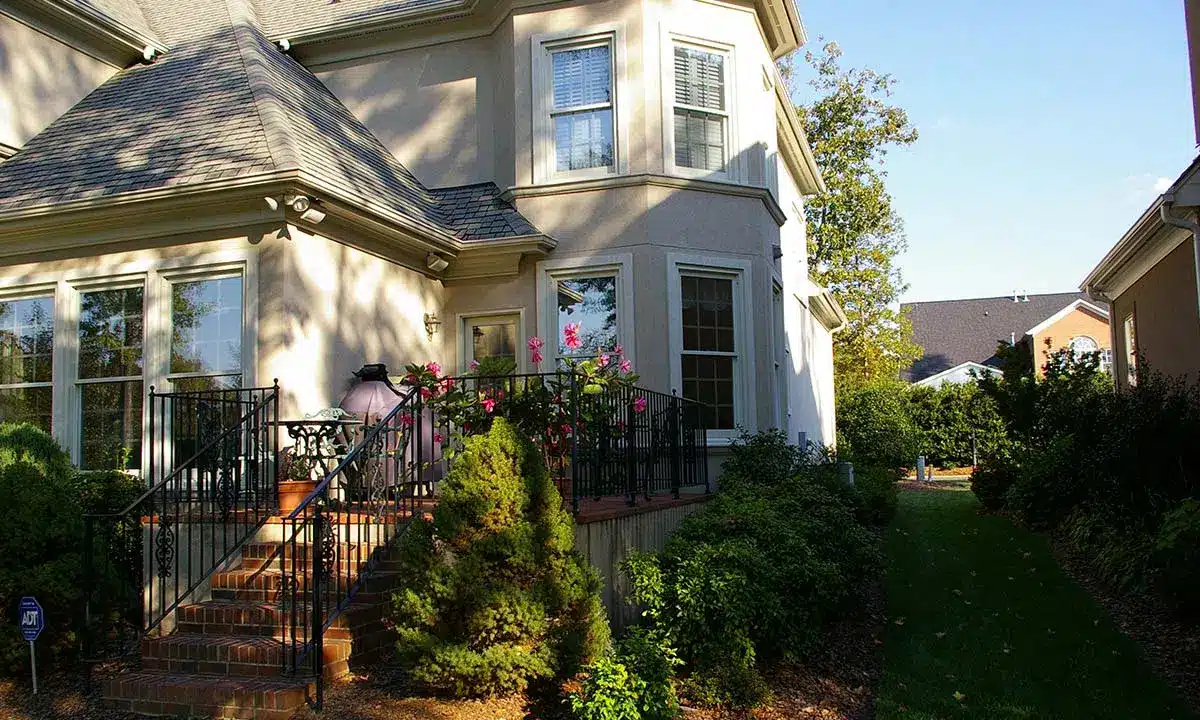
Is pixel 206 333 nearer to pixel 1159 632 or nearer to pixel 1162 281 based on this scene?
pixel 1159 632

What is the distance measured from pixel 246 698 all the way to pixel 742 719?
10.1ft

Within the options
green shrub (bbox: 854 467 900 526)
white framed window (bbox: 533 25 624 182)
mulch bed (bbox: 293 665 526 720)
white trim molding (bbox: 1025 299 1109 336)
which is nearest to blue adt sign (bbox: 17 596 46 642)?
mulch bed (bbox: 293 665 526 720)

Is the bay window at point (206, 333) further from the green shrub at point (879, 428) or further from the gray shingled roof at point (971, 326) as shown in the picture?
the gray shingled roof at point (971, 326)

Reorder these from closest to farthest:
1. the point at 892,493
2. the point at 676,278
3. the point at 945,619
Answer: the point at 945,619, the point at 676,278, the point at 892,493

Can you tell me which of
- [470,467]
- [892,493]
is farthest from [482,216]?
[892,493]

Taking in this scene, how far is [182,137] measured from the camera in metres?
9.50

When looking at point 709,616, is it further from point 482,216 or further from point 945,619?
point 482,216

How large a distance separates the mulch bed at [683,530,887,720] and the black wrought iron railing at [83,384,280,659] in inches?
152

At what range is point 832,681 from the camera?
6.77m

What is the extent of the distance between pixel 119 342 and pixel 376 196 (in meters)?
2.97

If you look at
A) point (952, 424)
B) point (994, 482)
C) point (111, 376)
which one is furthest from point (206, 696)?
point (952, 424)

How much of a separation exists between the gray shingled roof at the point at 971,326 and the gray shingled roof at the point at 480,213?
36249 mm

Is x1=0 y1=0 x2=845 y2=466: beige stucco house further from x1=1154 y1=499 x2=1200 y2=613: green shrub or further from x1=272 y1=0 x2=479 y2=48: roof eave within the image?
x1=1154 y1=499 x2=1200 y2=613: green shrub

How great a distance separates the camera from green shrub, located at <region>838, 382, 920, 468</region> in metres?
25.4
